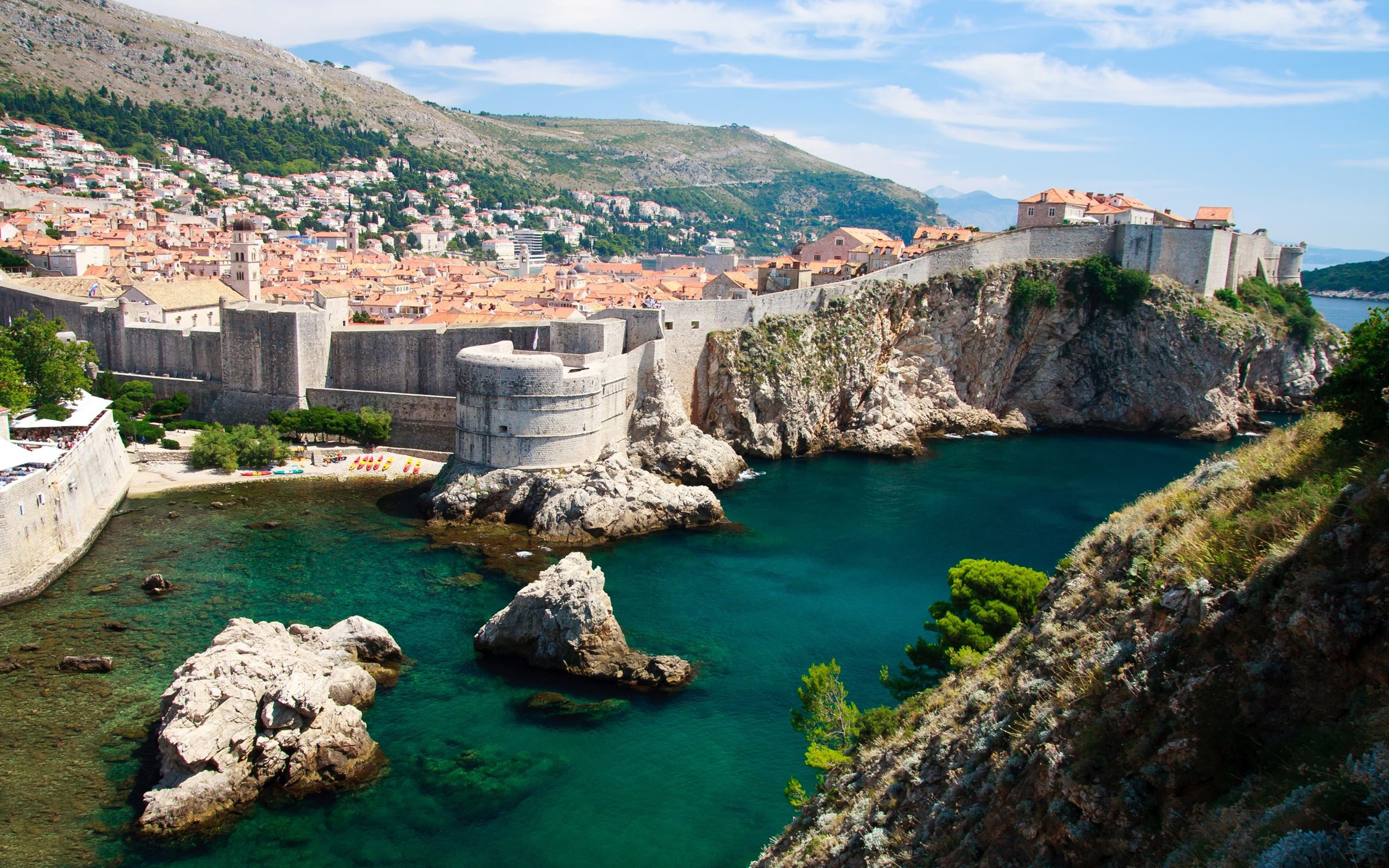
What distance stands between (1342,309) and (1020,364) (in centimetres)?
5763

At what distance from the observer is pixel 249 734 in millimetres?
15148

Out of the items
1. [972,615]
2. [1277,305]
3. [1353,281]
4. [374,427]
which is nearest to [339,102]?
[374,427]

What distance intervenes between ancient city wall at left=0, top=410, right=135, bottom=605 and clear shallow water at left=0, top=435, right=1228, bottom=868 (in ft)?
1.57

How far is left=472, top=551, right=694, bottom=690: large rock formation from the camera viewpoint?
18750 millimetres

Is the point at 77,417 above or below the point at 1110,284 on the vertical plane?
below

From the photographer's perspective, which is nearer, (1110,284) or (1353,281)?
(1110,284)

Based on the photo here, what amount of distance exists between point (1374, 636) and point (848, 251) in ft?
163

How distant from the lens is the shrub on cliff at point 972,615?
15398 mm

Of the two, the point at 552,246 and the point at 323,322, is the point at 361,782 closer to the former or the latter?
the point at 323,322

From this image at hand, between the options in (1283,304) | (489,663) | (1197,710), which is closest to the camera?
(1197,710)

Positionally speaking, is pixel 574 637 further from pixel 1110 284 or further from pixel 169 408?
pixel 1110 284

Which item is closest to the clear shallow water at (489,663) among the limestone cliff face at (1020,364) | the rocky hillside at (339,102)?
the limestone cliff face at (1020,364)

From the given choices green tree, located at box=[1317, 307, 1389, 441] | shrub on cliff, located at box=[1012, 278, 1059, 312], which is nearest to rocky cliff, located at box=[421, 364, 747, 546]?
green tree, located at box=[1317, 307, 1389, 441]

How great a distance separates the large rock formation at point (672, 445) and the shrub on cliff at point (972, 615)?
15.9m
